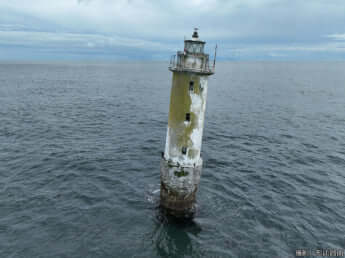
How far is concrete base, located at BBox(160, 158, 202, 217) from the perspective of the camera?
63.8 feet

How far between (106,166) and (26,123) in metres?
24.8

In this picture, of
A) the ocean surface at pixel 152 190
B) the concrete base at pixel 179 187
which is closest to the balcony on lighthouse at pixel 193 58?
the concrete base at pixel 179 187

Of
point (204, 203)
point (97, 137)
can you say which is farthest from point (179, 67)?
point (97, 137)

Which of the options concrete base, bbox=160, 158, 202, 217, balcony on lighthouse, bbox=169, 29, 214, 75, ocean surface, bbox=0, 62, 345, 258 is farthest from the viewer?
concrete base, bbox=160, 158, 202, 217

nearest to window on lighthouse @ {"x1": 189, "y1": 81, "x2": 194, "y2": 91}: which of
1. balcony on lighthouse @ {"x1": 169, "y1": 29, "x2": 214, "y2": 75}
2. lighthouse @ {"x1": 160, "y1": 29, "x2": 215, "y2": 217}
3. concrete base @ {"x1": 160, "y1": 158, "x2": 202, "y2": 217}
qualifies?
lighthouse @ {"x1": 160, "y1": 29, "x2": 215, "y2": 217}

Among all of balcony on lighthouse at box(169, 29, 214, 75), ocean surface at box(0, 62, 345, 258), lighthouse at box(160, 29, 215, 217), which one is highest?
balcony on lighthouse at box(169, 29, 214, 75)

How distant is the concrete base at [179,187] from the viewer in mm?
19438

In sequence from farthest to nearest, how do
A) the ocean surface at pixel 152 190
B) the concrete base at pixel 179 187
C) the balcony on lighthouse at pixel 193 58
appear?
1. the concrete base at pixel 179 187
2. the ocean surface at pixel 152 190
3. the balcony on lighthouse at pixel 193 58

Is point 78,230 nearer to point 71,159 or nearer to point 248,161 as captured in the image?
point 71,159

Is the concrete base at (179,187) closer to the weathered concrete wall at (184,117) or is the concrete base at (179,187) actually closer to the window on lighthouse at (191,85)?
the weathered concrete wall at (184,117)

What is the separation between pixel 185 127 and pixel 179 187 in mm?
4983

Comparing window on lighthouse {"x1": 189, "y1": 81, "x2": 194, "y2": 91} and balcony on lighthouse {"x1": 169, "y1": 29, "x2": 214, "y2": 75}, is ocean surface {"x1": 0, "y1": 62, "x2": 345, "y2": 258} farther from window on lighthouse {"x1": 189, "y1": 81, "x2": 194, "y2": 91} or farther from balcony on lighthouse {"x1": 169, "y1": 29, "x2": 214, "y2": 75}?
balcony on lighthouse {"x1": 169, "y1": 29, "x2": 214, "y2": 75}

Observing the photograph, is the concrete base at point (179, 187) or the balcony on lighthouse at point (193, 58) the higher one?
the balcony on lighthouse at point (193, 58)

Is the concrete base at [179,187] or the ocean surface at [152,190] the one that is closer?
the ocean surface at [152,190]
